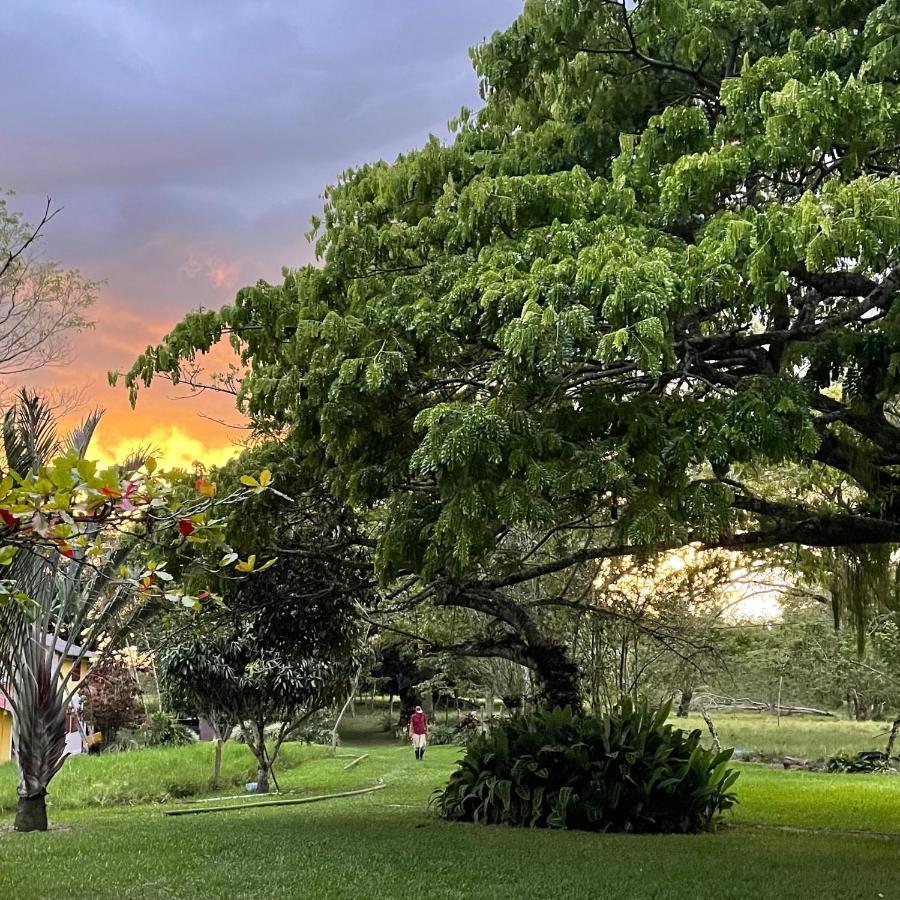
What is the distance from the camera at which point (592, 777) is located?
28.5 feet

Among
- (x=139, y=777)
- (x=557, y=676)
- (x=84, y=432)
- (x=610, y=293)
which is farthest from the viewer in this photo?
(x=139, y=777)

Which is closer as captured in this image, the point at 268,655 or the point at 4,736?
the point at 268,655

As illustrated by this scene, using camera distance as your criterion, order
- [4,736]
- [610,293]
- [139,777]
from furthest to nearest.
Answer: [4,736]
[139,777]
[610,293]

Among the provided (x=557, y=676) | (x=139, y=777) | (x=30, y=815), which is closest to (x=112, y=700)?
(x=139, y=777)

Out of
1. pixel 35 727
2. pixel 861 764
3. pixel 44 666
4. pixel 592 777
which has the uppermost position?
pixel 44 666

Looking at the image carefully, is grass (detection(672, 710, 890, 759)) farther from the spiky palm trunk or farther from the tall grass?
the spiky palm trunk

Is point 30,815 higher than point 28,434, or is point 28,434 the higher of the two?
point 28,434

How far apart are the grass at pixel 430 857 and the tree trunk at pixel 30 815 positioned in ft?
0.96

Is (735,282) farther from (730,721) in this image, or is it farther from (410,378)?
(730,721)

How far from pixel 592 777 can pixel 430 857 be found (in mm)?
2263

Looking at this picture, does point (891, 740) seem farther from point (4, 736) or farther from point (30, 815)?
point (4, 736)

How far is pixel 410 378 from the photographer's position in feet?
18.1

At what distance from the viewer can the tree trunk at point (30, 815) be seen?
9.17m

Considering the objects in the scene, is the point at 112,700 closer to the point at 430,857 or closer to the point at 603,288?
the point at 430,857
